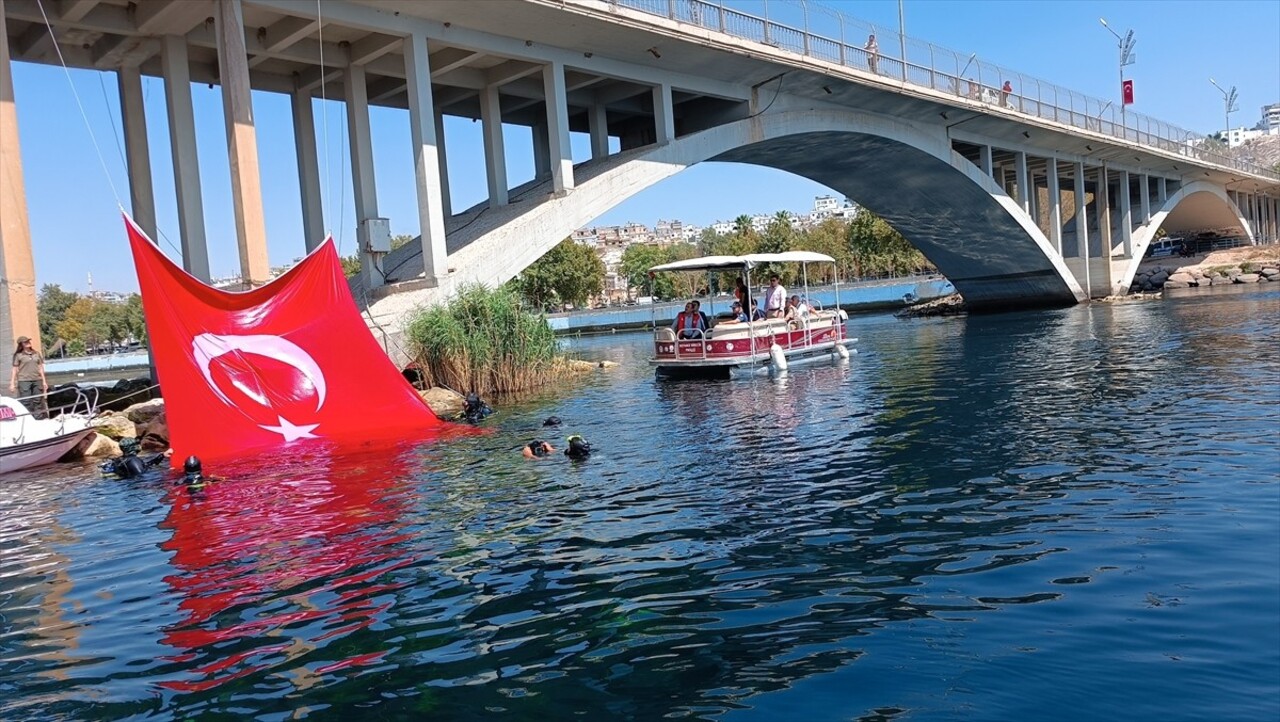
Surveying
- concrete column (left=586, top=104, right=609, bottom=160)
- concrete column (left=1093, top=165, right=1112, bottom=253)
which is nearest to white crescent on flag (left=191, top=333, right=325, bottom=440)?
concrete column (left=586, top=104, right=609, bottom=160)

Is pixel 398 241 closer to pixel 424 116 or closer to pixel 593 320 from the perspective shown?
pixel 593 320

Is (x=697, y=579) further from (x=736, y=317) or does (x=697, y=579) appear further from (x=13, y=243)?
(x=736, y=317)

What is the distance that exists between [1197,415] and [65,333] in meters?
102

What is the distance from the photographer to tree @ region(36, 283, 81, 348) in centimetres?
9062

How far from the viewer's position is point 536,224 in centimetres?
2205

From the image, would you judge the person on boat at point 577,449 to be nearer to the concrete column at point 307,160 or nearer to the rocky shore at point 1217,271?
the concrete column at point 307,160

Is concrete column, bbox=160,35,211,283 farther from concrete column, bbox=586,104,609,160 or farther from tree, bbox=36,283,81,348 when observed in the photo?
tree, bbox=36,283,81,348

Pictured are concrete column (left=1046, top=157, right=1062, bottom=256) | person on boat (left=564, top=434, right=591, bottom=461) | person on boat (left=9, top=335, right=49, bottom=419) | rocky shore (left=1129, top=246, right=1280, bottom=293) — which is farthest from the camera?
rocky shore (left=1129, top=246, right=1280, bottom=293)

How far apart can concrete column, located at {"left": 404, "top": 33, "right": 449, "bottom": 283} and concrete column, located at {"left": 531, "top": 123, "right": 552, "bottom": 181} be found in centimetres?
792

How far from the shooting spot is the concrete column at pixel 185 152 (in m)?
19.6

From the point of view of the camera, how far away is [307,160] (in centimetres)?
2448

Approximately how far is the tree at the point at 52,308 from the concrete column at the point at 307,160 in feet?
256

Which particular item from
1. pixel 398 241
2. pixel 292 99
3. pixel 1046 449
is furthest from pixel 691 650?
pixel 398 241

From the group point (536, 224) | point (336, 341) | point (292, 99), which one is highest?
point (292, 99)
